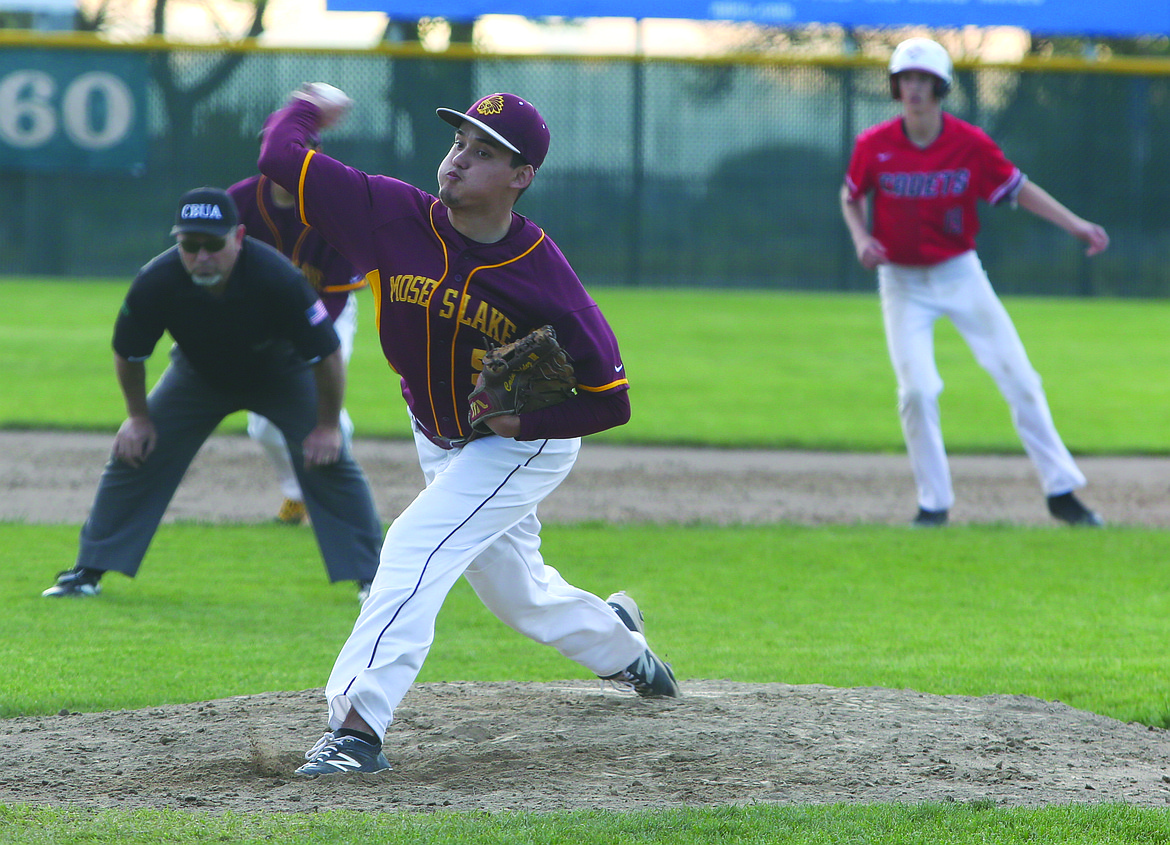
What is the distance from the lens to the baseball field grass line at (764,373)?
983 centimetres

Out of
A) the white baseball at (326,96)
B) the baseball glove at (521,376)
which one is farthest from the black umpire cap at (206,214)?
the baseball glove at (521,376)

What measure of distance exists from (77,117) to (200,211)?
1614cm

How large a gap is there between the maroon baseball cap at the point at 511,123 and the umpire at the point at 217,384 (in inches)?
69.4

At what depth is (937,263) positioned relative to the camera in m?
6.88

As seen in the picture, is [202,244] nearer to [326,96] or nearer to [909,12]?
[326,96]

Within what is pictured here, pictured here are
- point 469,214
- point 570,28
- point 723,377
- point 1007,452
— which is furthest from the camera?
point 570,28

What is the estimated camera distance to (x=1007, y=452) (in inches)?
369

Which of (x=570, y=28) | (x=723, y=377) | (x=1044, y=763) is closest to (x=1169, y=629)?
(x=1044, y=763)

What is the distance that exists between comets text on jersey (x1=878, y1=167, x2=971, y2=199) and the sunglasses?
3.54 m

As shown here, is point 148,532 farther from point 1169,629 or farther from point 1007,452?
point 1007,452

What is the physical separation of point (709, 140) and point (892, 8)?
13.5 ft

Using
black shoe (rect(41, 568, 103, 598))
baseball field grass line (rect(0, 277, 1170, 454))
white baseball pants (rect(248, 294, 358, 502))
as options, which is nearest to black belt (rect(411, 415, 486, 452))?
black shoe (rect(41, 568, 103, 598))

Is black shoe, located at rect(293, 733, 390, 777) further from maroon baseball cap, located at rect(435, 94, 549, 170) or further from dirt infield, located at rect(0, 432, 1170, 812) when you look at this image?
maroon baseball cap, located at rect(435, 94, 549, 170)

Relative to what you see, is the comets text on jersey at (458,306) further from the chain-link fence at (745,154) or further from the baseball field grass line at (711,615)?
the chain-link fence at (745,154)
